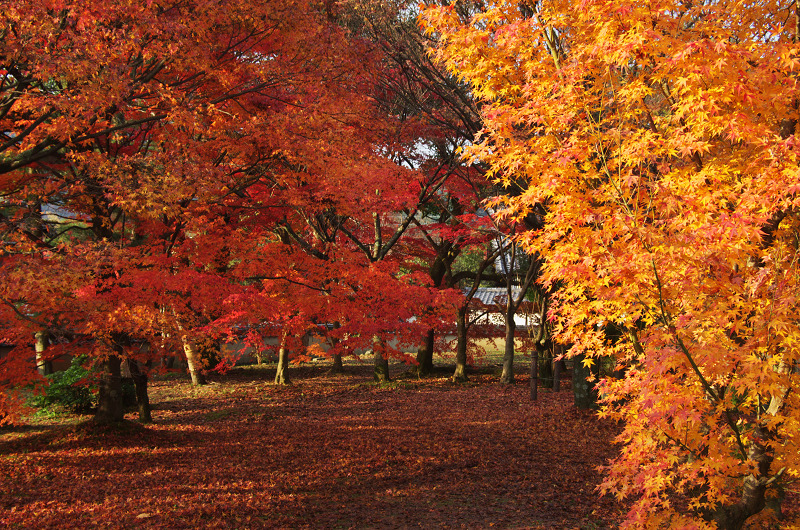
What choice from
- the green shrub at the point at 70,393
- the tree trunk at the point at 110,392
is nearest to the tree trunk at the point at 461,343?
the green shrub at the point at 70,393

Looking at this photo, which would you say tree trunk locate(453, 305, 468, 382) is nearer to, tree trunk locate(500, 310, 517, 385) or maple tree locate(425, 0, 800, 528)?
tree trunk locate(500, 310, 517, 385)

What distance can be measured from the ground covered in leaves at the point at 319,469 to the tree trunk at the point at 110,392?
28 cm

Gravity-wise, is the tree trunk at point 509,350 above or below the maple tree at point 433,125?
below

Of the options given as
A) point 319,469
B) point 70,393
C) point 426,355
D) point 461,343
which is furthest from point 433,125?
point 70,393

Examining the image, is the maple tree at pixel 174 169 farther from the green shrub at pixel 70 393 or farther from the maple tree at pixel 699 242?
the maple tree at pixel 699 242

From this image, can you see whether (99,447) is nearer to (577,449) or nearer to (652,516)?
(577,449)

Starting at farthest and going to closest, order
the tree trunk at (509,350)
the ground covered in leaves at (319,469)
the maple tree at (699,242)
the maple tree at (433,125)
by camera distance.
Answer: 1. the tree trunk at (509,350)
2. the maple tree at (433,125)
3. the ground covered in leaves at (319,469)
4. the maple tree at (699,242)

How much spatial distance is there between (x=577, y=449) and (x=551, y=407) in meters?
3.61

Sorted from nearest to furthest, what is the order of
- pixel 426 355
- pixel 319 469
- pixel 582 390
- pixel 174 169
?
1. pixel 174 169
2. pixel 319 469
3. pixel 582 390
4. pixel 426 355

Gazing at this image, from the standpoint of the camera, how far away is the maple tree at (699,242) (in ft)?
12.4

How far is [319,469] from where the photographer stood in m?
8.47

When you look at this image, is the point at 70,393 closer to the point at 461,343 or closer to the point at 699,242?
the point at 461,343

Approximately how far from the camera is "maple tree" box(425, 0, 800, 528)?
3.77 meters

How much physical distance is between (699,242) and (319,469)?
6.64 meters
